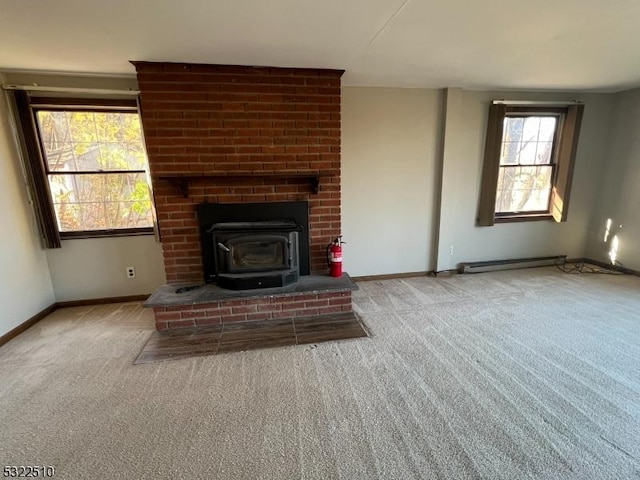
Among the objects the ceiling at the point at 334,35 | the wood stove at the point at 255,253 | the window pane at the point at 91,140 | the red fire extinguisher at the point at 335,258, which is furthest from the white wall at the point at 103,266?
the red fire extinguisher at the point at 335,258

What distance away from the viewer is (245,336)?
2.41 m

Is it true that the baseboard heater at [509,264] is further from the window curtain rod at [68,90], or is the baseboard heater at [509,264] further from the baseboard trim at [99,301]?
the window curtain rod at [68,90]

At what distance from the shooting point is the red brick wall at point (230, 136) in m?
2.42

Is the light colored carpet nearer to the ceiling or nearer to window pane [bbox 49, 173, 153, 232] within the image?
window pane [bbox 49, 173, 153, 232]

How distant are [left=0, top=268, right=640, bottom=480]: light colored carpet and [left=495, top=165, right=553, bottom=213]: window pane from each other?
1.71 m

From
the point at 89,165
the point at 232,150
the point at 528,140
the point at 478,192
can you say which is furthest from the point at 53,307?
the point at 528,140

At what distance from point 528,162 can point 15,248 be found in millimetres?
5781

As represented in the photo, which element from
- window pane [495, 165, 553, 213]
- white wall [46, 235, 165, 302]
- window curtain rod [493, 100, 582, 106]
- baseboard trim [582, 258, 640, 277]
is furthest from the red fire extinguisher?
baseboard trim [582, 258, 640, 277]

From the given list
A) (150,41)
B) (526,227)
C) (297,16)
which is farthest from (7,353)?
(526,227)

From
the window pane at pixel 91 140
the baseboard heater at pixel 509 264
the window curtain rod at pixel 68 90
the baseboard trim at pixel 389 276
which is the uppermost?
the window curtain rod at pixel 68 90

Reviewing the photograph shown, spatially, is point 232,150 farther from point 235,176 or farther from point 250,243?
point 250,243

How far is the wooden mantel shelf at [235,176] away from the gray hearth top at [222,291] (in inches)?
33.7

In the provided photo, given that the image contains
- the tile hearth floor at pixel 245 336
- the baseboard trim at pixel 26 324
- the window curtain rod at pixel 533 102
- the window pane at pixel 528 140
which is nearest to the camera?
the tile hearth floor at pixel 245 336

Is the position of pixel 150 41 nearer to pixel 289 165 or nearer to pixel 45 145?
pixel 289 165
